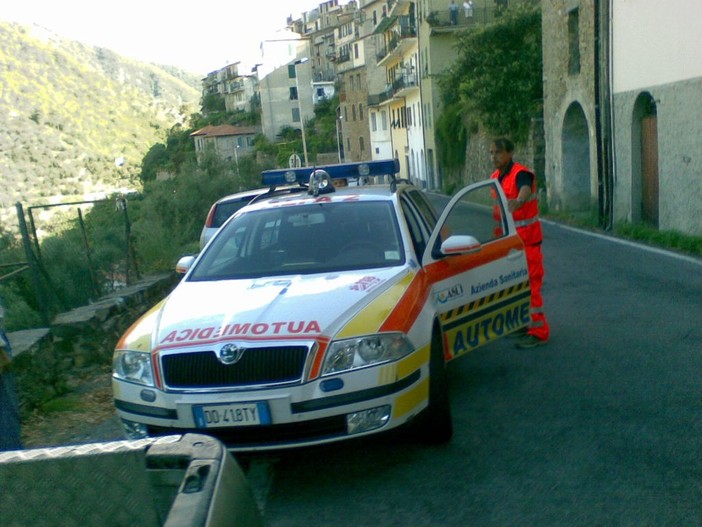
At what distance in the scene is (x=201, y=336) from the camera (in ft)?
14.5

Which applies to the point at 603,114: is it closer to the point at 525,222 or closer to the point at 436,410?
the point at 525,222

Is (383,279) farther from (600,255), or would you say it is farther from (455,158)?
(455,158)

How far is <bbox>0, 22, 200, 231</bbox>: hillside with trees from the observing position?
3466cm

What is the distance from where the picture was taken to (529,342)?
7410 millimetres

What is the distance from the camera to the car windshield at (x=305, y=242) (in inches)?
220

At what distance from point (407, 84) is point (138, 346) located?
49.9m

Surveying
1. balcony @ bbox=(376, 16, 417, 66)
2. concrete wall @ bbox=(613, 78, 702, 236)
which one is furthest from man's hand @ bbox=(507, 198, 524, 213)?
balcony @ bbox=(376, 16, 417, 66)

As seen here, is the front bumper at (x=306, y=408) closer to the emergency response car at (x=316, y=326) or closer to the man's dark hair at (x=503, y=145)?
the emergency response car at (x=316, y=326)

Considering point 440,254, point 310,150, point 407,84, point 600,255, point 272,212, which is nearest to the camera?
point 440,254

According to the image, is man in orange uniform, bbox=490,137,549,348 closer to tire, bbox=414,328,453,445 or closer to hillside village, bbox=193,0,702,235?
tire, bbox=414,328,453,445

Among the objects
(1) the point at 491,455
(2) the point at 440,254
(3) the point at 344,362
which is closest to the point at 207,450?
(3) the point at 344,362

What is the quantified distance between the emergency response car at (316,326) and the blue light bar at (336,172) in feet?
3.07

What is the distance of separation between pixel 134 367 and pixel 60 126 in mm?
47104

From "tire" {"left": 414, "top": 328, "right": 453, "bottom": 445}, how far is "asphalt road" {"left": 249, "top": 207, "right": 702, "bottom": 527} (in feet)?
0.31
